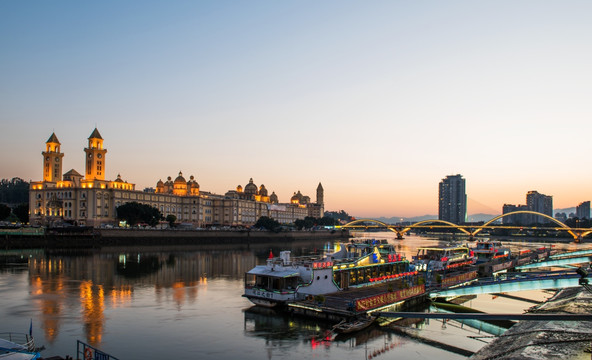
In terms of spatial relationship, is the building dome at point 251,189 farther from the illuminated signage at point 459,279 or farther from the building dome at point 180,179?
the illuminated signage at point 459,279

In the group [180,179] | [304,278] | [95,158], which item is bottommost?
[304,278]

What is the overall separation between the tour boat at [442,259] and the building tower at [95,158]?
86.7 meters

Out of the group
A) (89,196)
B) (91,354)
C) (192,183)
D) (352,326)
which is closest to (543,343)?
(352,326)

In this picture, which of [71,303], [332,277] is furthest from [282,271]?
[71,303]

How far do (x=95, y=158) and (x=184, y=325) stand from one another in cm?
10031

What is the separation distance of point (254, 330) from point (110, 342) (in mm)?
7087

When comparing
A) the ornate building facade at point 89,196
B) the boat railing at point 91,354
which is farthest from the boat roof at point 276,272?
the ornate building facade at point 89,196

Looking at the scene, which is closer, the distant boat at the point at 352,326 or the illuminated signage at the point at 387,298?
the distant boat at the point at 352,326

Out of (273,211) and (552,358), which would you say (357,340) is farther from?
(273,211)

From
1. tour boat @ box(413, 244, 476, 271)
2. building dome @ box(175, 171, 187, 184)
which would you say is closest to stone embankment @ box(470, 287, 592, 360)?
tour boat @ box(413, 244, 476, 271)

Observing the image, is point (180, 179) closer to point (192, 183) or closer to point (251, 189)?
point (192, 183)

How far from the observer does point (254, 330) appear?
2645 centimetres

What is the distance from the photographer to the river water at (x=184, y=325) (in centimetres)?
2284

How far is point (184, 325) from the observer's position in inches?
1080
